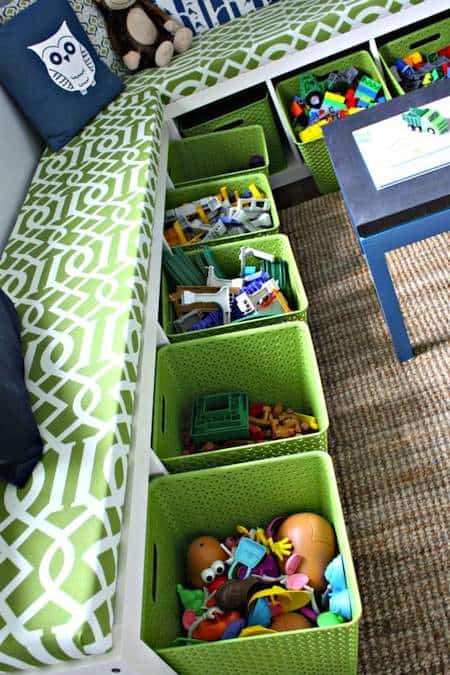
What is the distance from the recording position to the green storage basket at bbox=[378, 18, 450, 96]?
7.04 ft

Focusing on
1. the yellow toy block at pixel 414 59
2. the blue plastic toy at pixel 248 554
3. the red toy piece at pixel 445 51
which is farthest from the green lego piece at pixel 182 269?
the red toy piece at pixel 445 51

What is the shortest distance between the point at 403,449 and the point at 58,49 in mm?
→ 1605

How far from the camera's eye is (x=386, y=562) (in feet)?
4.36

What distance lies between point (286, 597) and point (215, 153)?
1.51 metres

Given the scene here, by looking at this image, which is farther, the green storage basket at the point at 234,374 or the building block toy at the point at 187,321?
the building block toy at the point at 187,321

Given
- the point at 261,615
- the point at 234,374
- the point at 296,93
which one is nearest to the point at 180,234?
the point at 234,374

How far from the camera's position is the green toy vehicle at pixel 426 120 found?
60.8 inches

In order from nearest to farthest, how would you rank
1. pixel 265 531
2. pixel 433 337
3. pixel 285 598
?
pixel 285 598
pixel 265 531
pixel 433 337

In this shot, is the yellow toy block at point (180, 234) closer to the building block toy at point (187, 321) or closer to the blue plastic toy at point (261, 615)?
the building block toy at point (187, 321)

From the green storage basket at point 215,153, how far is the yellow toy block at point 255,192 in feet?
0.43

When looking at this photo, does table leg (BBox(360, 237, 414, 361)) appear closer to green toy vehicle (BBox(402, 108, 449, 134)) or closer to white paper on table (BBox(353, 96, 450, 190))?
white paper on table (BBox(353, 96, 450, 190))

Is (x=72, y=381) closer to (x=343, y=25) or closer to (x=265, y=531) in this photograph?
(x=265, y=531)

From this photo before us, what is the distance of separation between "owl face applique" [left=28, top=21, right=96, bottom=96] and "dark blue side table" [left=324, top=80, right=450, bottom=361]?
0.98 m

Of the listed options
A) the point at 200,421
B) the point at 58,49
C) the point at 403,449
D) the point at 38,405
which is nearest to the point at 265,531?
the point at 200,421
